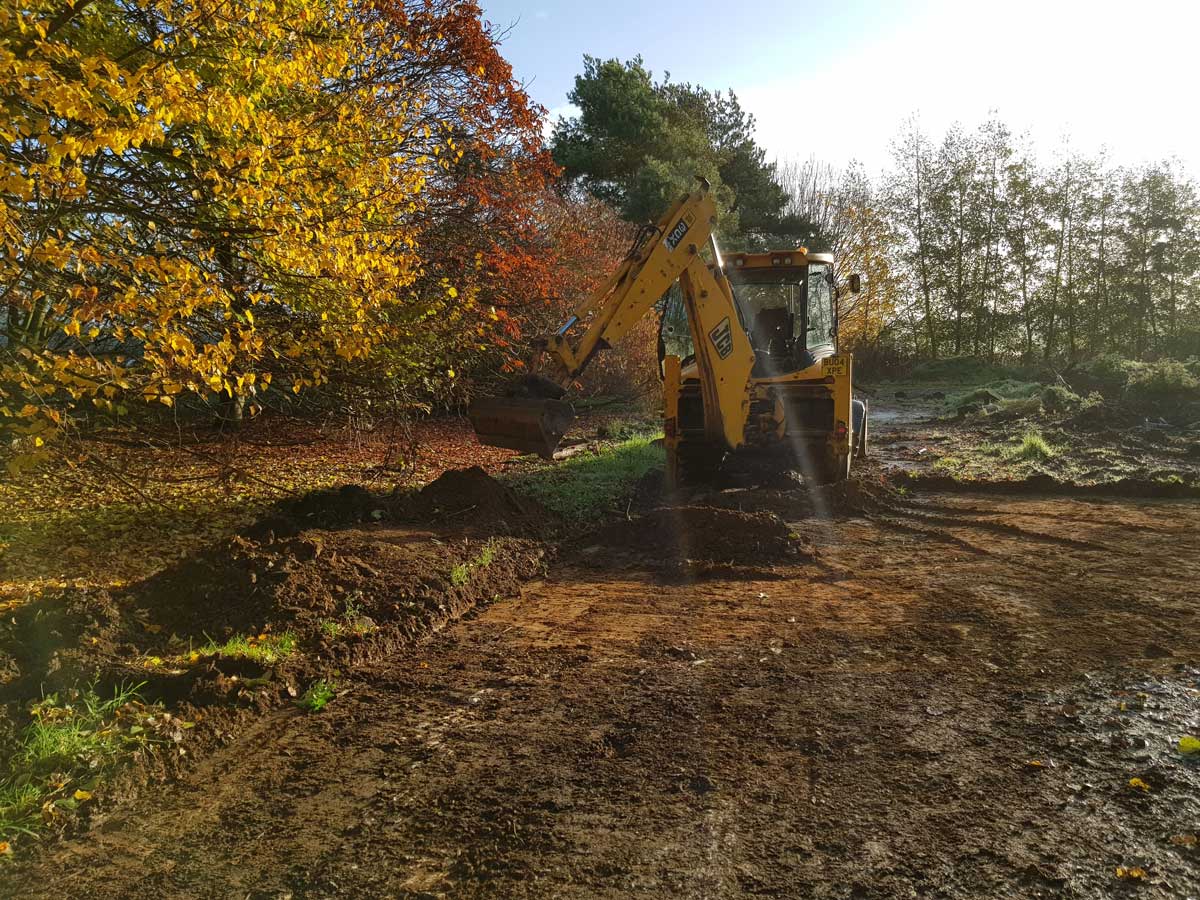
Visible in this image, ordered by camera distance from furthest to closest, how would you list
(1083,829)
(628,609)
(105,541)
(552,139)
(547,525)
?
1. (552,139)
2. (547,525)
3. (105,541)
4. (628,609)
5. (1083,829)

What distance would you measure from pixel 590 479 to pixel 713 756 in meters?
6.57

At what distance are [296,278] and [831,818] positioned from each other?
5.55 metres

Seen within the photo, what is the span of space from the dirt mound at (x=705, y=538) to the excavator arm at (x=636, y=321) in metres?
1.14

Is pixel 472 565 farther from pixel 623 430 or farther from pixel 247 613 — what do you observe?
pixel 623 430

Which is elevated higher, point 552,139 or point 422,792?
point 552,139

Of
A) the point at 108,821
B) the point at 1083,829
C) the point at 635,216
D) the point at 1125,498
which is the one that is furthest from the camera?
the point at 635,216

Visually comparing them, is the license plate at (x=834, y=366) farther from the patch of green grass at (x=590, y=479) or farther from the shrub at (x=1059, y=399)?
the shrub at (x=1059, y=399)

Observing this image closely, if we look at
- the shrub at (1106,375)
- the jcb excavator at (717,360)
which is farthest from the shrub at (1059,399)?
the jcb excavator at (717,360)

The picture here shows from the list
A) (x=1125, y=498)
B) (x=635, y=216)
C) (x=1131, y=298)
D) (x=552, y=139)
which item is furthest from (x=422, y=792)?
(x=1131, y=298)

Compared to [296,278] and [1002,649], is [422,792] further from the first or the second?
[296,278]

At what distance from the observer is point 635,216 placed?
23.1 meters

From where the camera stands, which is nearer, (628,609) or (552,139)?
(628,609)

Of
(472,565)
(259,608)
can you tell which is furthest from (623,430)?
(259,608)

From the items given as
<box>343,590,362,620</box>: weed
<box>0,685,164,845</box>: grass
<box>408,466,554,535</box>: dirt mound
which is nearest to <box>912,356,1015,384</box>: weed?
<box>408,466,554,535</box>: dirt mound
